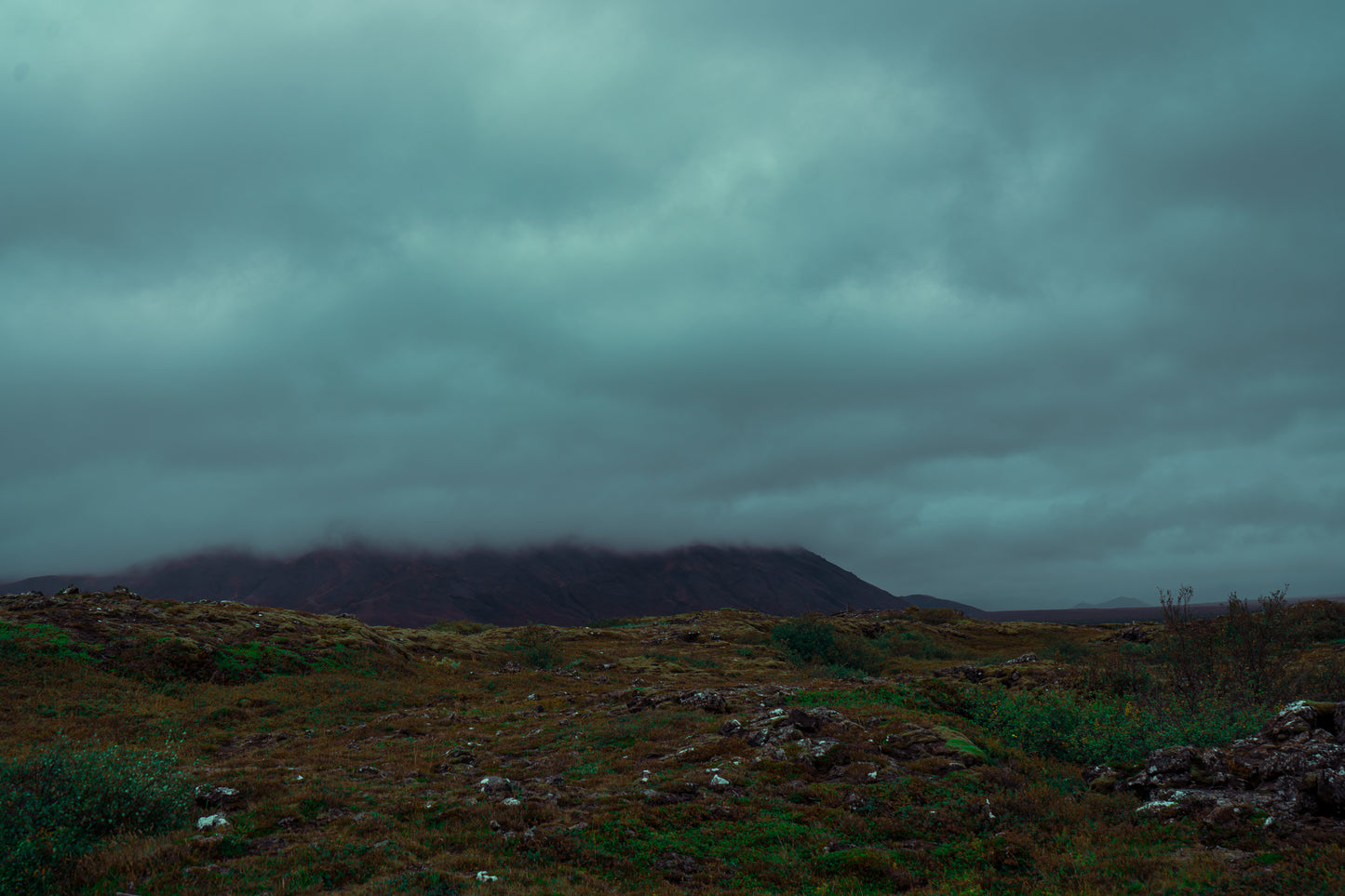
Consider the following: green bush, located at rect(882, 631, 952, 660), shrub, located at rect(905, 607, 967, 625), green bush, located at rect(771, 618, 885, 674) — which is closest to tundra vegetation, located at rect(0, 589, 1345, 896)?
green bush, located at rect(771, 618, 885, 674)

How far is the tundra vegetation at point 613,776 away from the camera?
1008 cm

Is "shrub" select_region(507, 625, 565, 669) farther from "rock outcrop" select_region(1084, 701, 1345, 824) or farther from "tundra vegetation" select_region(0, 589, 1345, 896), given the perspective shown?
"rock outcrop" select_region(1084, 701, 1345, 824)

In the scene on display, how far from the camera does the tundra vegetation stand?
1008 cm

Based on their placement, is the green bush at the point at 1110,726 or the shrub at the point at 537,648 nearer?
the green bush at the point at 1110,726

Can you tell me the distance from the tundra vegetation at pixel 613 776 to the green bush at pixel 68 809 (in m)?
0.05

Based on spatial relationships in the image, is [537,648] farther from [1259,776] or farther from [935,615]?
[935,615]

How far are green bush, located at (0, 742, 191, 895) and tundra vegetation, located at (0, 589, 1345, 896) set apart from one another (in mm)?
50

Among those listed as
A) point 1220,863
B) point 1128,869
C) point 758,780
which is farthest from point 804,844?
point 1220,863

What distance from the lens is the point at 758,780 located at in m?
15.1

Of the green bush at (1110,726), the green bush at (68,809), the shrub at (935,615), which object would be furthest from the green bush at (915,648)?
the green bush at (68,809)

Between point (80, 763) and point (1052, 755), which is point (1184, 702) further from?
point (80, 763)

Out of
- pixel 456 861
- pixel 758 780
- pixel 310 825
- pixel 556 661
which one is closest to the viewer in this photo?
pixel 456 861

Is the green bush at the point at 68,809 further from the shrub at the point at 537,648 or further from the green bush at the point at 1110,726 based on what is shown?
the shrub at the point at 537,648

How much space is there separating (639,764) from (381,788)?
21.3 feet
